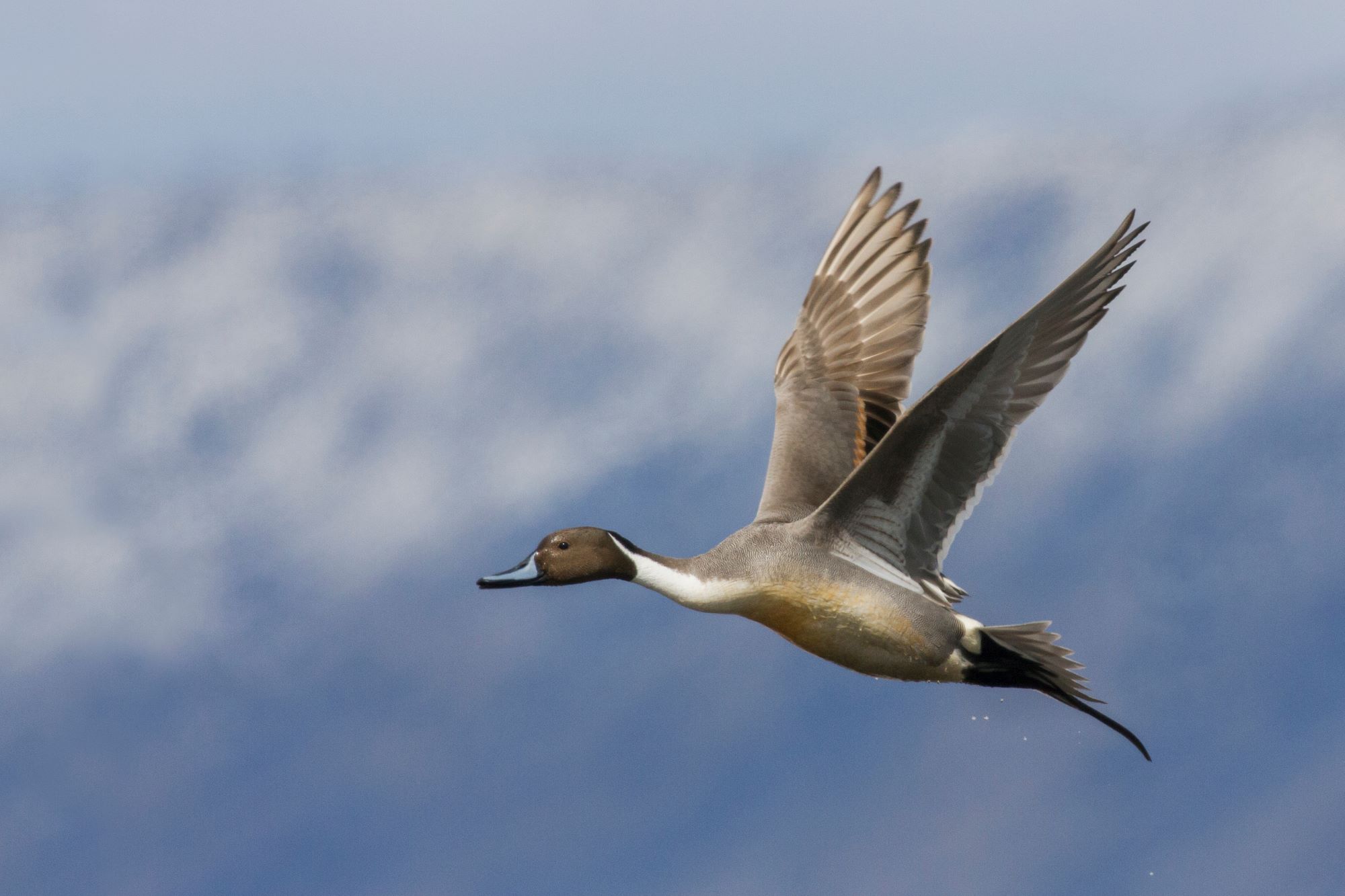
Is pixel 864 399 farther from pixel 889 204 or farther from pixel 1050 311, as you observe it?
pixel 1050 311

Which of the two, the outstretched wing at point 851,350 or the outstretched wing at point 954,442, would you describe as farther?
the outstretched wing at point 851,350

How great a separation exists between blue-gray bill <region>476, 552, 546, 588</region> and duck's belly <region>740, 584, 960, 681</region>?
37.6 inches

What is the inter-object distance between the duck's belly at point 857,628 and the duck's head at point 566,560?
2.15 feet

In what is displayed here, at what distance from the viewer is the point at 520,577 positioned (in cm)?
689

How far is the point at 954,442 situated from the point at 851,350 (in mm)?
2118

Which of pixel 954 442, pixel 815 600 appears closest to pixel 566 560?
pixel 815 600

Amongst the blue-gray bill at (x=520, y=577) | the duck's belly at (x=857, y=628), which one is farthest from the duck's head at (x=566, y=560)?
the duck's belly at (x=857, y=628)

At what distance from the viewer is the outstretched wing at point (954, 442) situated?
6.31 metres

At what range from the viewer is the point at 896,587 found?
270 inches

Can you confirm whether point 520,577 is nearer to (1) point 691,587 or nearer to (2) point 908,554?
(1) point 691,587

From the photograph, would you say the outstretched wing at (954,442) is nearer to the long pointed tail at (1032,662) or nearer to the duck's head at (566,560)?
the long pointed tail at (1032,662)

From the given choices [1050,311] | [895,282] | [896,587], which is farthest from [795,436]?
[1050,311]

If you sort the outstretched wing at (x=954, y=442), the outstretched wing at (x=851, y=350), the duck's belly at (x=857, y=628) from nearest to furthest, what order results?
the outstretched wing at (x=954, y=442), the duck's belly at (x=857, y=628), the outstretched wing at (x=851, y=350)

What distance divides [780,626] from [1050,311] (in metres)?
1.86
